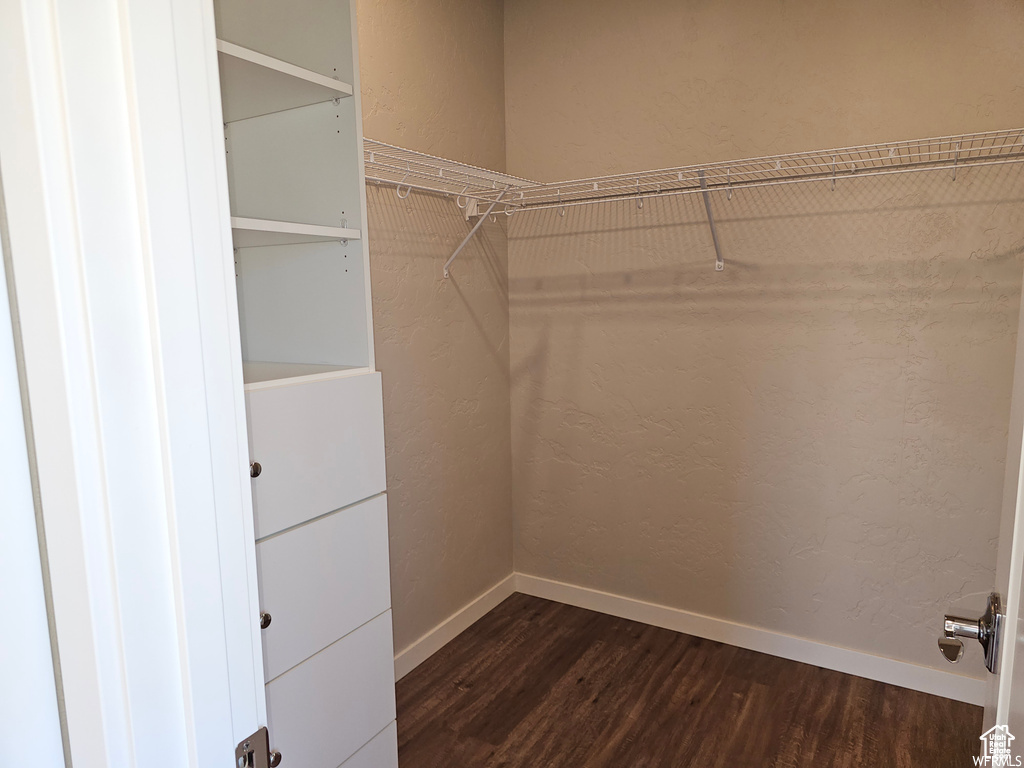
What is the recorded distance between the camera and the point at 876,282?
2.20m

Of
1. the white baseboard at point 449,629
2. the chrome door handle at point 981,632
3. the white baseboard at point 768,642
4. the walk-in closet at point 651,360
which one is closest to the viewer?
the chrome door handle at point 981,632

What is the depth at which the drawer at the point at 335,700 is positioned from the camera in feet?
4.33

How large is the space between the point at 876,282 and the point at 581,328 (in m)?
1.06

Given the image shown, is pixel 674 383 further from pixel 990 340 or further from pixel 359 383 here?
pixel 359 383

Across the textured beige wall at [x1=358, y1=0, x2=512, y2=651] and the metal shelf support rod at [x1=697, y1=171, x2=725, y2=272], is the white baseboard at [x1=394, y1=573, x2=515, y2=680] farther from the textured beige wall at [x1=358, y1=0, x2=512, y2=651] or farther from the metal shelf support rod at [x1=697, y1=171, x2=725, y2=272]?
the metal shelf support rod at [x1=697, y1=171, x2=725, y2=272]

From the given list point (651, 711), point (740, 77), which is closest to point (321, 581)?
point (651, 711)

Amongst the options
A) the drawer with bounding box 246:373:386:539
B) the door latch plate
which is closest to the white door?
the door latch plate

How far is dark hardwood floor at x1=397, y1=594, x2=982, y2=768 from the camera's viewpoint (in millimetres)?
1992

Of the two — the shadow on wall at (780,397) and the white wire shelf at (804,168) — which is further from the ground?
the white wire shelf at (804,168)

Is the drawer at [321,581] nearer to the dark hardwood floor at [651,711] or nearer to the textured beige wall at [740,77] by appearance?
the dark hardwood floor at [651,711]

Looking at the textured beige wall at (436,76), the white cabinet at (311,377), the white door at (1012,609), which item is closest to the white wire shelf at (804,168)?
the textured beige wall at (436,76)

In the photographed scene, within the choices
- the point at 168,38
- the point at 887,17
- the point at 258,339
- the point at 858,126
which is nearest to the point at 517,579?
the point at 258,339

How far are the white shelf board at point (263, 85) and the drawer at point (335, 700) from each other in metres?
1.13

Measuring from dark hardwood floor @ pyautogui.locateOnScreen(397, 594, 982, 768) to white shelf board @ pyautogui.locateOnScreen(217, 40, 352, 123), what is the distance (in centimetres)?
180
